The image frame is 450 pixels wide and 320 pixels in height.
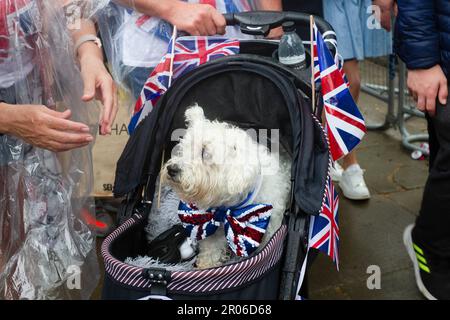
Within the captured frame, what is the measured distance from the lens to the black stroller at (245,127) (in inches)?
62.8

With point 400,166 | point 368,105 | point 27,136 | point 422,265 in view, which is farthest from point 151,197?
point 368,105

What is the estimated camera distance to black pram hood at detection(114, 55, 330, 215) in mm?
1984

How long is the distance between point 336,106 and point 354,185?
1671 millimetres

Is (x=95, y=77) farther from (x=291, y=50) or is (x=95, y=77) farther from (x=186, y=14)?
(x=291, y=50)

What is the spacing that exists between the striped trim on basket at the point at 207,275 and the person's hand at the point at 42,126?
44 centimetres

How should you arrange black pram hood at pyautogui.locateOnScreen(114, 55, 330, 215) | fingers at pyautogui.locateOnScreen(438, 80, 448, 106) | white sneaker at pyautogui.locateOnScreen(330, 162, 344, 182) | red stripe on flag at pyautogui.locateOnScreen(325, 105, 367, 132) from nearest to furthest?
black pram hood at pyautogui.locateOnScreen(114, 55, 330, 215), red stripe on flag at pyautogui.locateOnScreen(325, 105, 367, 132), fingers at pyautogui.locateOnScreen(438, 80, 448, 106), white sneaker at pyautogui.locateOnScreen(330, 162, 344, 182)

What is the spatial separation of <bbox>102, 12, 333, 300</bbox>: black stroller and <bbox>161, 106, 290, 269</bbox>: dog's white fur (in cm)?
12

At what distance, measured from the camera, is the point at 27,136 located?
190 cm

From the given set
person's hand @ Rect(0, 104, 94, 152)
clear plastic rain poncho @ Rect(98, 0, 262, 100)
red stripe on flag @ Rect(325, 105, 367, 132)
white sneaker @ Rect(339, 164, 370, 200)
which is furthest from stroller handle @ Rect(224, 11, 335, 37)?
white sneaker @ Rect(339, 164, 370, 200)

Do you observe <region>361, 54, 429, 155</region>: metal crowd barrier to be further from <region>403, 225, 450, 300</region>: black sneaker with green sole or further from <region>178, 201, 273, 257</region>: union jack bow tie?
<region>178, 201, 273, 257</region>: union jack bow tie

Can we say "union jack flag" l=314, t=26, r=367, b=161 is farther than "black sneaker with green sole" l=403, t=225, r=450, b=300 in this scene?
No

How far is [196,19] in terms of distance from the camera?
7.60 feet

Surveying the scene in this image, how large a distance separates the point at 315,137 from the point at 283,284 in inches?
22.0
